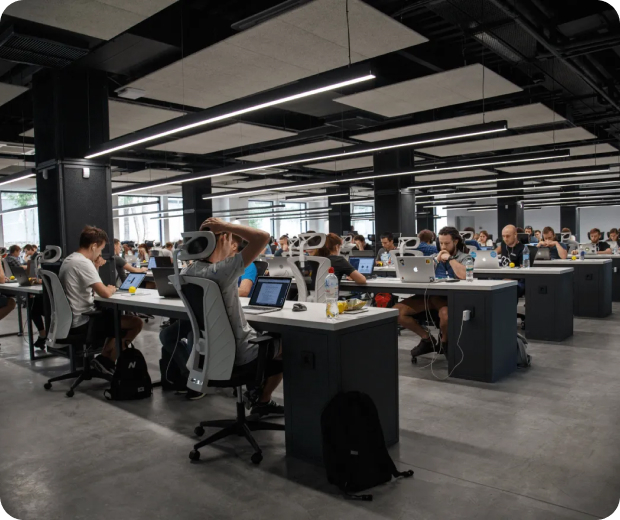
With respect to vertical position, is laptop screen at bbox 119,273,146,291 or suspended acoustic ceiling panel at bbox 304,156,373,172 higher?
suspended acoustic ceiling panel at bbox 304,156,373,172

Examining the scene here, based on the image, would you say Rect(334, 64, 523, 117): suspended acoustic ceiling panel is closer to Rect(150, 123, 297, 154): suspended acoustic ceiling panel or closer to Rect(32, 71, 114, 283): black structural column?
Rect(150, 123, 297, 154): suspended acoustic ceiling panel

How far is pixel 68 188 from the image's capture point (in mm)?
5844

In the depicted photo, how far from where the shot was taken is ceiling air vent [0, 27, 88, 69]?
4523 millimetres

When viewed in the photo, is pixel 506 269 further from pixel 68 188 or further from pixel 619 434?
pixel 68 188

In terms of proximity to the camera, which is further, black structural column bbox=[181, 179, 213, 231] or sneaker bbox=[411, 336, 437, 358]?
black structural column bbox=[181, 179, 213, 231]

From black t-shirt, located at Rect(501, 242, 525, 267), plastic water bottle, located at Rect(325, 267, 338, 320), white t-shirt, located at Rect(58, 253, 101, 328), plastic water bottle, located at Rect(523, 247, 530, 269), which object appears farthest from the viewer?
black t-shirt, located at Rect(501, 242, 525, 267)

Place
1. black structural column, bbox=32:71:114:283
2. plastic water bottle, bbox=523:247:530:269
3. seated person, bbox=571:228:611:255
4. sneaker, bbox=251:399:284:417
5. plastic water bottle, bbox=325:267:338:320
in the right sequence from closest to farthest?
1. plastic water bottle, bbox=325:267:338:320
2. sneaker, bbox=251:399:284:417
3. black structural column, bbox=32:71:114:283
4. plastic water bottle, bbox=523:247:530:269
5. seated person, bbox=571:228:611:255

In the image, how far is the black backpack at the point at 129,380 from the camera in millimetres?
4328

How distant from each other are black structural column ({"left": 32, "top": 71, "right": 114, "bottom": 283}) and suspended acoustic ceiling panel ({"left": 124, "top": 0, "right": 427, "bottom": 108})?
706 mm

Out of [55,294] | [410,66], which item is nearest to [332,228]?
[410,66]

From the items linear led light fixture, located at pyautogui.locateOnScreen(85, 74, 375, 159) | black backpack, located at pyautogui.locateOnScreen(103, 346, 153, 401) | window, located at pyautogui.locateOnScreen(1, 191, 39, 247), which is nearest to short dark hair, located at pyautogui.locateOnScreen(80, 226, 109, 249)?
black backpack, located at pyautogui.locateOnScreen(103, 346, 153, 401)

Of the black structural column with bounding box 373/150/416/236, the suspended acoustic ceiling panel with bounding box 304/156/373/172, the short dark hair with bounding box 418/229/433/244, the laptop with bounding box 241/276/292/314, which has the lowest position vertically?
the laptop with bounding box 241/276/292/314

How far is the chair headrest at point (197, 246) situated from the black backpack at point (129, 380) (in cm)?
173

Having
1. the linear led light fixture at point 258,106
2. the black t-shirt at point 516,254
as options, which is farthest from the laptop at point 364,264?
the linear led light fixture at point 258,106
